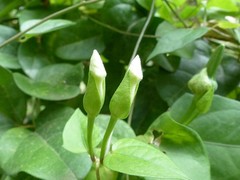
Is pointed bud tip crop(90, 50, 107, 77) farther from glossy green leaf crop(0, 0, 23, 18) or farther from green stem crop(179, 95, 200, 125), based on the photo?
glossy green leaf crop(0, 0, 23, 18)

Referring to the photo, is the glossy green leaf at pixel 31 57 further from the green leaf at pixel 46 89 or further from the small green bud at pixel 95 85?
the small green bud at pixel 95 85

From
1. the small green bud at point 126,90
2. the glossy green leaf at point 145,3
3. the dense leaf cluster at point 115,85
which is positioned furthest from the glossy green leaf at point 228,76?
the small green bud at point 126,90

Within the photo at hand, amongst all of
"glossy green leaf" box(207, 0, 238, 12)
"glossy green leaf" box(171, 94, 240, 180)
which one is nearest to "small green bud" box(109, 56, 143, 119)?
"glossy green leaf" box(171, 94, 240, 180)

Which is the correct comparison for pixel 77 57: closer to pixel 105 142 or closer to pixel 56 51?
pixel 56 51

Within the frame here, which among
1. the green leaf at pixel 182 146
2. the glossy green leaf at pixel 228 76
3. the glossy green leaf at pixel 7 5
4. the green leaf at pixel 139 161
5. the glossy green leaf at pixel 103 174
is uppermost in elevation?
the green leaf at pixel 139 161

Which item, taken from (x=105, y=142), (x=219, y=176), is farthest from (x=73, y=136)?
(x=219, y=176)

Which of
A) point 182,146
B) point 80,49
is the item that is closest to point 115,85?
point 80,49
